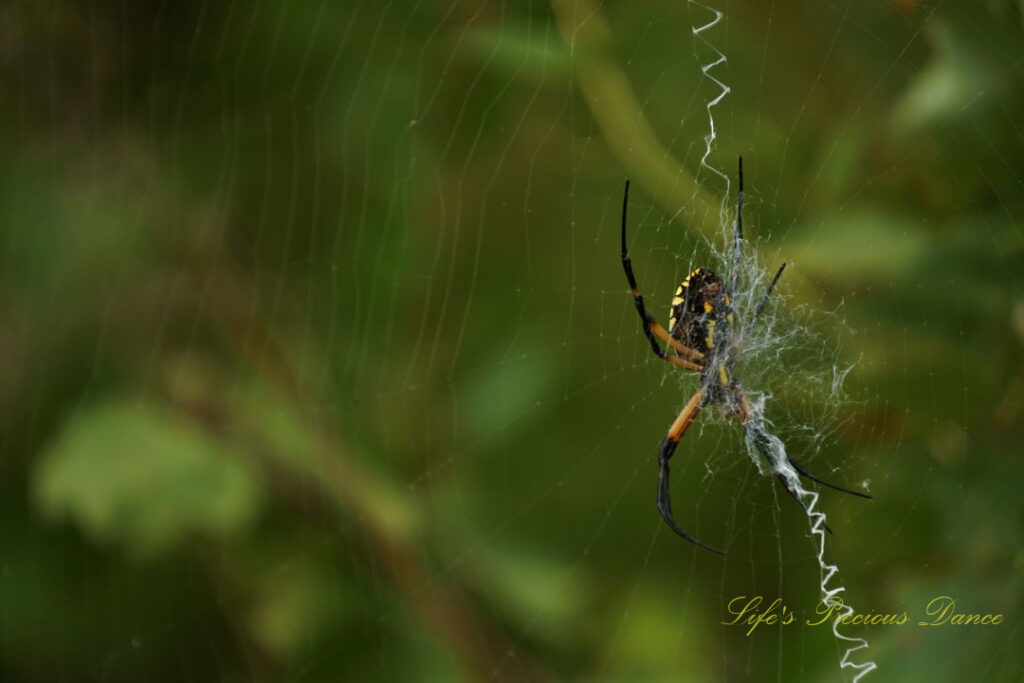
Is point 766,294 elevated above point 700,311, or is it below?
above

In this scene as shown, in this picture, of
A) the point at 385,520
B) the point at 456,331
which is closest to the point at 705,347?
the point at 456,331

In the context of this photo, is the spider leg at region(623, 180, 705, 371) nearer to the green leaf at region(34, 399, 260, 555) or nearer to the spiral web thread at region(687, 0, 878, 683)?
the spiral web thread at region(687, 0, 878, 683)

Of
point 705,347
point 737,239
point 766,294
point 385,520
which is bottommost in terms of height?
point 385,520

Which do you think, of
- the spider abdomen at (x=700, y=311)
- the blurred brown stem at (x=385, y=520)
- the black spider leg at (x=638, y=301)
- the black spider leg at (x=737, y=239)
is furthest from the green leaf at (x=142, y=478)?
the black spider leg at (x=737, y=239)

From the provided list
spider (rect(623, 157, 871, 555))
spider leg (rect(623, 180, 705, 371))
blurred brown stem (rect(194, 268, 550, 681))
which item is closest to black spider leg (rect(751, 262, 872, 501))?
spider (rect(623, 157, 871, 555))

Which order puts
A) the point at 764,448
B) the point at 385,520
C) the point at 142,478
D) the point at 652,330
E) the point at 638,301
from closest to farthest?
the point at 142,478
the point at 385,520
the point at 638,301
the point at 652,330
the point at 764,448

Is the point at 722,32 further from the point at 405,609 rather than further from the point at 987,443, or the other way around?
the point at 405,609

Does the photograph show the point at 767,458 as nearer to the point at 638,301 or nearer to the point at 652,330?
the point at 652,330

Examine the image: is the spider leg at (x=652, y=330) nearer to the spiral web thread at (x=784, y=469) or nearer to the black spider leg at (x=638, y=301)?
the black spider leg at (x=638, y=301)
